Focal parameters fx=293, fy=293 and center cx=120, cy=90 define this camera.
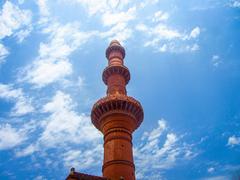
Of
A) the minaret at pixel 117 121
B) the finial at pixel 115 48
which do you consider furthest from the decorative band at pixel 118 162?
the finial at pixel 115 48

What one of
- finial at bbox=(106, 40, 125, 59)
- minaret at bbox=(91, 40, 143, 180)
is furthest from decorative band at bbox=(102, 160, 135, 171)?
finial at bbox=(106, 40, 125, 59)

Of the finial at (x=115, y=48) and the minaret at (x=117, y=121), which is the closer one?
the minaret at (x=117, y=121)

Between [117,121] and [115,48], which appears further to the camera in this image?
[115,48]

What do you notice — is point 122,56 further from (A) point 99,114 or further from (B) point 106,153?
(B) point 106,153

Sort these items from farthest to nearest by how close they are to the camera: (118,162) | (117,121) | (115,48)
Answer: (115,48), (117,121), (118,162)

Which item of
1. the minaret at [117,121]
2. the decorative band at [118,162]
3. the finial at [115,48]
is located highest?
the finial at [115,48]

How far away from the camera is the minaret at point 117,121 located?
2106 cm

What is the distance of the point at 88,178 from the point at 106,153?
4315mm

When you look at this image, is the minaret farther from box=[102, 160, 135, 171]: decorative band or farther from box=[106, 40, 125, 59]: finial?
box=[106, 40, 125, 59]: finial

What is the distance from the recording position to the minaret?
69.1 ft

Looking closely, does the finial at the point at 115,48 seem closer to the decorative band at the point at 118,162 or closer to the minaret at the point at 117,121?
the minaret at the point at 117,121

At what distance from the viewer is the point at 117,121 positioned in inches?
920

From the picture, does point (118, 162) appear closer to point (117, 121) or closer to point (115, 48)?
point (117, 121)

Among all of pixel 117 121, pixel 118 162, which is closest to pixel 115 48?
pixel 117 121
